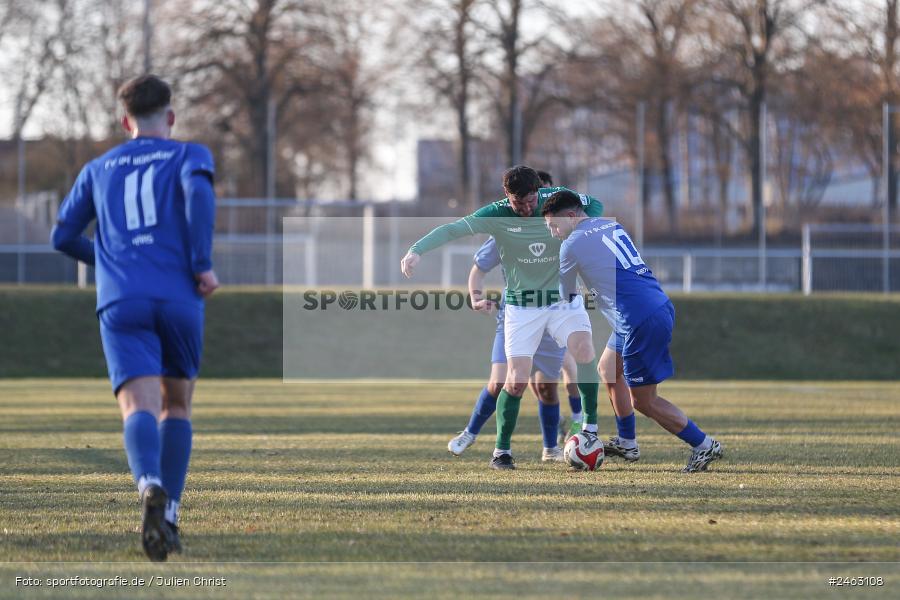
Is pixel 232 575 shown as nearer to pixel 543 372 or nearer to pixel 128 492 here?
pixel 128 492

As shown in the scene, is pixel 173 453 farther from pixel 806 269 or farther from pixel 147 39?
pixel 147 39

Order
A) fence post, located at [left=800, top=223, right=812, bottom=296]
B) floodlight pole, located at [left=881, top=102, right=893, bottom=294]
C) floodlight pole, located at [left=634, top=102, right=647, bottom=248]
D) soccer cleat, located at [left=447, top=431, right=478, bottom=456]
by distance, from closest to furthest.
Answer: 1. soccer cleat, located at [left=447, top=431, right=478, bottom=456]
2. fence post, located at [left=800, top=223, right=812, bottom=296]
3. floodlight pole, located at [left=881, top=102, right=893, bottom=294]
4. floodlight pole, located at [left=634, top=102, right=647, bottom=248]

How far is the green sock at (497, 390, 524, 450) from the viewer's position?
961 centimetres

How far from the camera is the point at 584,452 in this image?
9.23 metres

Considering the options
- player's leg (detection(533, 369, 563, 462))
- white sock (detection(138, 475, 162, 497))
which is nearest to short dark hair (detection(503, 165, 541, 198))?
player's leg (detection(533, 369, 563, 462))

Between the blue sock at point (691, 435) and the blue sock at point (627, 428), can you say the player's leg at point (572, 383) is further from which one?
the blue sock at point (691, 435)

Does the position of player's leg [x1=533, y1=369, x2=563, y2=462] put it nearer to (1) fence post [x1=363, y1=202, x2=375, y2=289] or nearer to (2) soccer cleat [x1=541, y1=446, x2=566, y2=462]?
(2) soccer cleat [x1=541, y1=446, x2=566, y2=462]

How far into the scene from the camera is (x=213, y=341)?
90.3 feet

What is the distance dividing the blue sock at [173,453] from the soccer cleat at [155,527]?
0.45 meters

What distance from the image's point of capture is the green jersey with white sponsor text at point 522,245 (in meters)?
9.62

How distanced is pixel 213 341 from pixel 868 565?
22781mm

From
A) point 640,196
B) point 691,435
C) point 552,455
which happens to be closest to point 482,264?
point 552,455

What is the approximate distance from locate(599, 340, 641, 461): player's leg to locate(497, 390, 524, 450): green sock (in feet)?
2.08

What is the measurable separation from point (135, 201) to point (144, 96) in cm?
48
